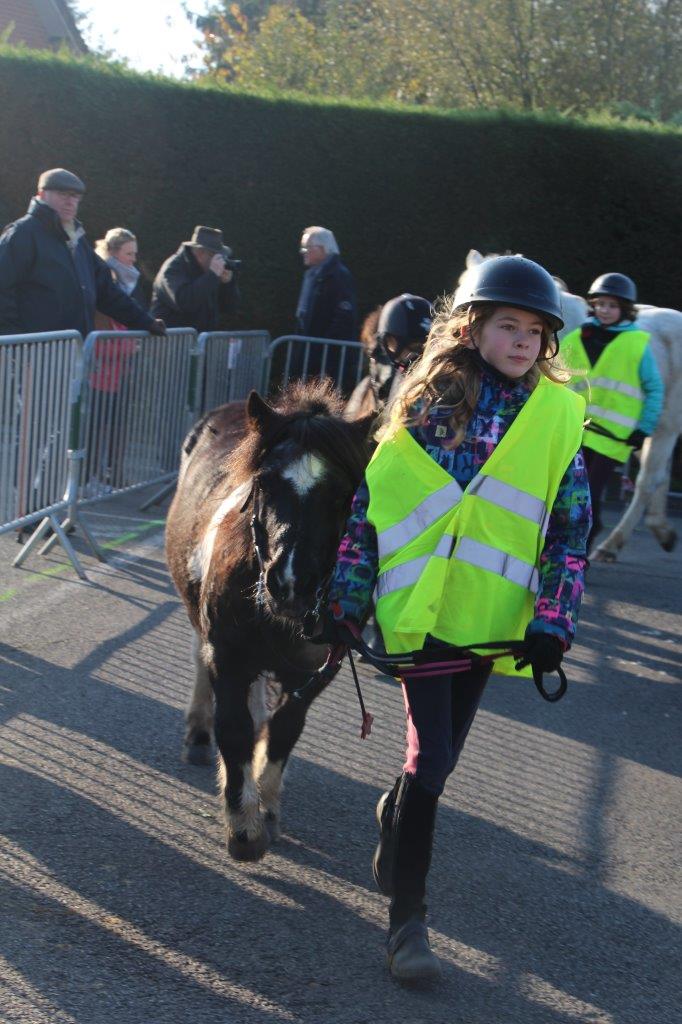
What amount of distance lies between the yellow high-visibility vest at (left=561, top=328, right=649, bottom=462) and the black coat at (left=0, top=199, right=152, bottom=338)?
3.37 meters

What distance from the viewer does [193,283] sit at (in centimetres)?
1144

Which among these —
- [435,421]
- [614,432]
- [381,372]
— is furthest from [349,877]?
[614,432]

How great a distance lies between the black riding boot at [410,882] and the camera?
372cm

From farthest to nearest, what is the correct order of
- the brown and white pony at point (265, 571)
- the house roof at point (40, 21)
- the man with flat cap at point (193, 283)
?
the house roof at point (40, 21), the man with flat cap at point (193, 283), the brown and white pony at point (265, 571)

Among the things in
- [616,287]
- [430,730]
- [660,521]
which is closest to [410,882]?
[430,730]

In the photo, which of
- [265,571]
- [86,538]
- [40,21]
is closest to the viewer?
[265,571]

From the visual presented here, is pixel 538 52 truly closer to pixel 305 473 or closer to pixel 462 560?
pixel 305 473

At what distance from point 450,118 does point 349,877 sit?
11.8m

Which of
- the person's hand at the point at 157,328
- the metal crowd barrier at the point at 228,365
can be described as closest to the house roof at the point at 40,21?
the metal crowd barrier at the point at 228,365

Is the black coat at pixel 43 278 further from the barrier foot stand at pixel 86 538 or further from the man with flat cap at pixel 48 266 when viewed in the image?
the barrier foot stand at pixel 86 538

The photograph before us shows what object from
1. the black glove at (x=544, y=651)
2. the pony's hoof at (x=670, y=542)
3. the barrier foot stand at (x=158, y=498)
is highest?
the black glove at (x=544, y=651)

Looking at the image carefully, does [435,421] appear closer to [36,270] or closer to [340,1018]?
[340,1018]

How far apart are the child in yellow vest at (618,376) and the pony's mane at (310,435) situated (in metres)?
4.72

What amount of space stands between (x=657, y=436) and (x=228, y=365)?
377cm
